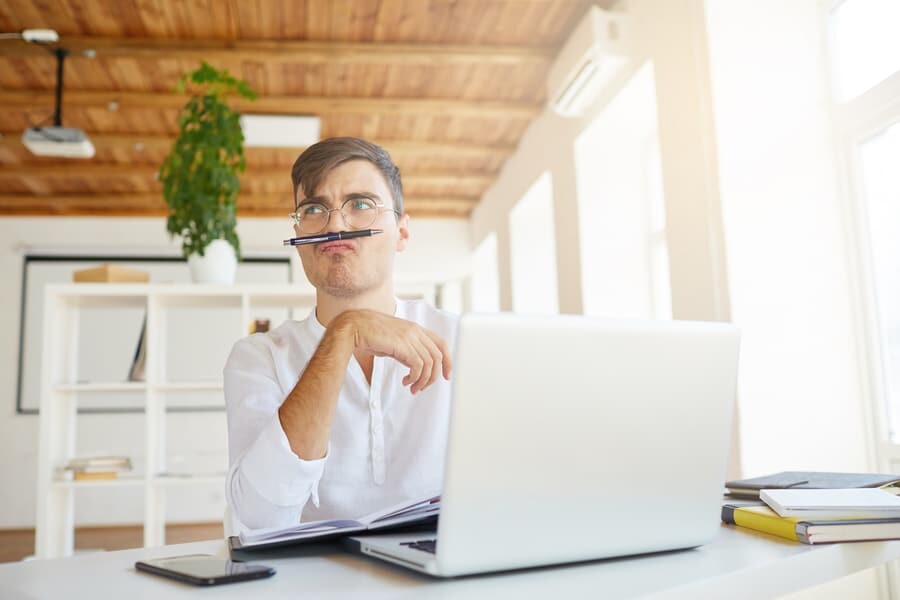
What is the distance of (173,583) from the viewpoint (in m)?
0.79

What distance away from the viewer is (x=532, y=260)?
254 inches

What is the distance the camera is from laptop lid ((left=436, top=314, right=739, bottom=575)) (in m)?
0.73

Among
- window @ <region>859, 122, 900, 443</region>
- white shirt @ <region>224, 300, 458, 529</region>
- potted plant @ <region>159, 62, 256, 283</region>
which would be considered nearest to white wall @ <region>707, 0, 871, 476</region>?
window @ <region>859, 122, 900, 443</region>

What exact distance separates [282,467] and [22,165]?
20.8 feet

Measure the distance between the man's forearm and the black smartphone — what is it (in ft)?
0.87

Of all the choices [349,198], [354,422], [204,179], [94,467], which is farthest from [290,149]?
[354,422]

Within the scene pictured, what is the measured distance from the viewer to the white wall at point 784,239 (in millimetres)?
2697

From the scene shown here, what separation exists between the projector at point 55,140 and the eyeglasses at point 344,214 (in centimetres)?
368

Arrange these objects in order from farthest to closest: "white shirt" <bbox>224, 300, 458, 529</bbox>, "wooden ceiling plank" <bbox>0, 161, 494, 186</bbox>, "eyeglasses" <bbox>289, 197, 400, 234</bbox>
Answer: "wooden ceiling plank" <bbox>0, 161, 494, 186</bbox> → "eyeglasses" <bbox>289, 197, 400, 234</bbox> → "white shirt" <bbox>224, 300, 458, 529</bbox>

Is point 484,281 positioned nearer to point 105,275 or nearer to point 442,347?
point 105,275

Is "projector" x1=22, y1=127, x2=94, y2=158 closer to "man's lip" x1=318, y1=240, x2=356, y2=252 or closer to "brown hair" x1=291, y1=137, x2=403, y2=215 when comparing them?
"brown hair" x1=291, y1=137, x2=403, y2=215

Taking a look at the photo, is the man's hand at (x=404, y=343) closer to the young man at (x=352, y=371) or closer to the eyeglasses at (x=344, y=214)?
the young man at (x=352, y=371)

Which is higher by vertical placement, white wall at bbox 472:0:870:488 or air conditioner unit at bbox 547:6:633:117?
air conditioner unit at bbox 547:6:633:117

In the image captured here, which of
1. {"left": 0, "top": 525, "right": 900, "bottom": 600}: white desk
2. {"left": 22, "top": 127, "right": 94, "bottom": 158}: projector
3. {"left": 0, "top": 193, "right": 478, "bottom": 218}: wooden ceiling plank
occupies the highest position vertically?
{"left": 0, "top": 193, "right": 478, "bottom": 218}: wooden ceiling plank
